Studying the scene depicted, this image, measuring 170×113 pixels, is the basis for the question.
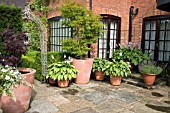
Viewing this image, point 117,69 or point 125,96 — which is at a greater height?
point 117,69

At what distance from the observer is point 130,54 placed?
658 cm

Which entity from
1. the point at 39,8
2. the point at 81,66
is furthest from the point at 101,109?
the point at 39,8

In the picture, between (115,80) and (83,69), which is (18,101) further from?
(115,80)

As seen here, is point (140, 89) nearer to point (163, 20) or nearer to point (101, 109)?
point (101, 109)

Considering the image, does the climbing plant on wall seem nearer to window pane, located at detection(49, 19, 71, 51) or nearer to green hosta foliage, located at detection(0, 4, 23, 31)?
window pane, located at detection(49, 19, 71, 51)

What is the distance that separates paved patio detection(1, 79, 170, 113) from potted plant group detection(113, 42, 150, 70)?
4.61ft

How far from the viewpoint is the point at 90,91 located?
4.78 metres

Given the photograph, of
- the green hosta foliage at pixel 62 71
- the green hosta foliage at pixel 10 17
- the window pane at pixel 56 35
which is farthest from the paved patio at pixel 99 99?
the window pane at pixel 56 35

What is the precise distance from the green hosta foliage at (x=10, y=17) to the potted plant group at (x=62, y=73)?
2.01m

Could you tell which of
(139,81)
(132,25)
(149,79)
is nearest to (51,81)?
(139,81)

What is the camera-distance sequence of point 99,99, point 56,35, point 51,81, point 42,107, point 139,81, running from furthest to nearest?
point 56,35, point 139,81, point 51,81, point 99,99, point 42,107

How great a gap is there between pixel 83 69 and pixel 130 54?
7.59 ft

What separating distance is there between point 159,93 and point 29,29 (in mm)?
7271

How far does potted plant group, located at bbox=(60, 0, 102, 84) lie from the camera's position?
5.20 meters
